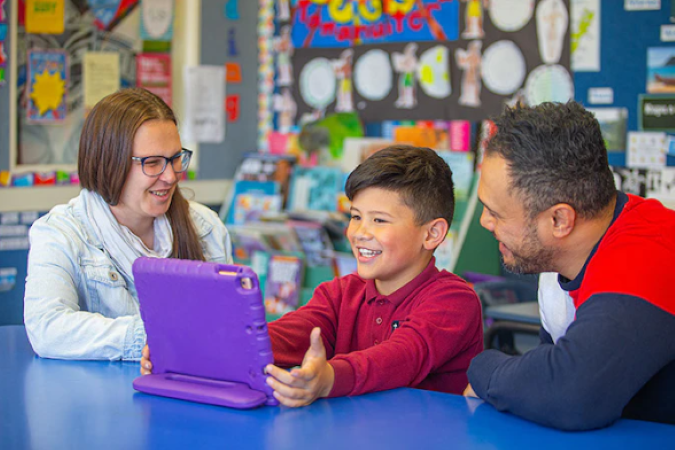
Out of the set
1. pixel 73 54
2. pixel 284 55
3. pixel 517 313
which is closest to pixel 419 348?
pixel 517 313

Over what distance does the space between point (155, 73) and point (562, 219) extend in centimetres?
358

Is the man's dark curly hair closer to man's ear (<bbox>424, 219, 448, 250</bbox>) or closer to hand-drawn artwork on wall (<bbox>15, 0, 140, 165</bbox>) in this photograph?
man's ear (<bbox>424, 219, 448, 250</bbox>)

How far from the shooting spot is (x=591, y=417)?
4.45 ft

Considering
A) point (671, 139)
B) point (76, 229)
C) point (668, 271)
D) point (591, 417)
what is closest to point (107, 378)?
point (76, 229)

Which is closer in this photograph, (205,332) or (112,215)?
(205,332)

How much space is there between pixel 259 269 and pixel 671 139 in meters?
2.19

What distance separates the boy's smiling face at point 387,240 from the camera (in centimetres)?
187

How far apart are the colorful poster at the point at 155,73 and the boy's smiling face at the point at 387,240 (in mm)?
2999

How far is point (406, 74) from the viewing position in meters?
4.46

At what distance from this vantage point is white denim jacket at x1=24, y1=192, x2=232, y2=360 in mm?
1839

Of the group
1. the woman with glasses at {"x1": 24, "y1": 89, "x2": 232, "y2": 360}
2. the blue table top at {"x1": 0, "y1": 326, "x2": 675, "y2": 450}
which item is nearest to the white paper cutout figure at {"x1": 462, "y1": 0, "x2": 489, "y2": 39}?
the woman with glasses at {"x1": 24, "y1": 89, "x2": 232, "y2": 360}

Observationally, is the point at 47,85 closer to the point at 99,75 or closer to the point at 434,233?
the point at 99,75

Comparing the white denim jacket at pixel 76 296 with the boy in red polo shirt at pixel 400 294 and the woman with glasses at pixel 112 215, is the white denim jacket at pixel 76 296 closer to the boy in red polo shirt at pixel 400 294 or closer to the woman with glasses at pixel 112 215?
the woman with glasses at pixel 112 215

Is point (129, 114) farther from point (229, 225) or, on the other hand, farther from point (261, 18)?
point (261, 18)
